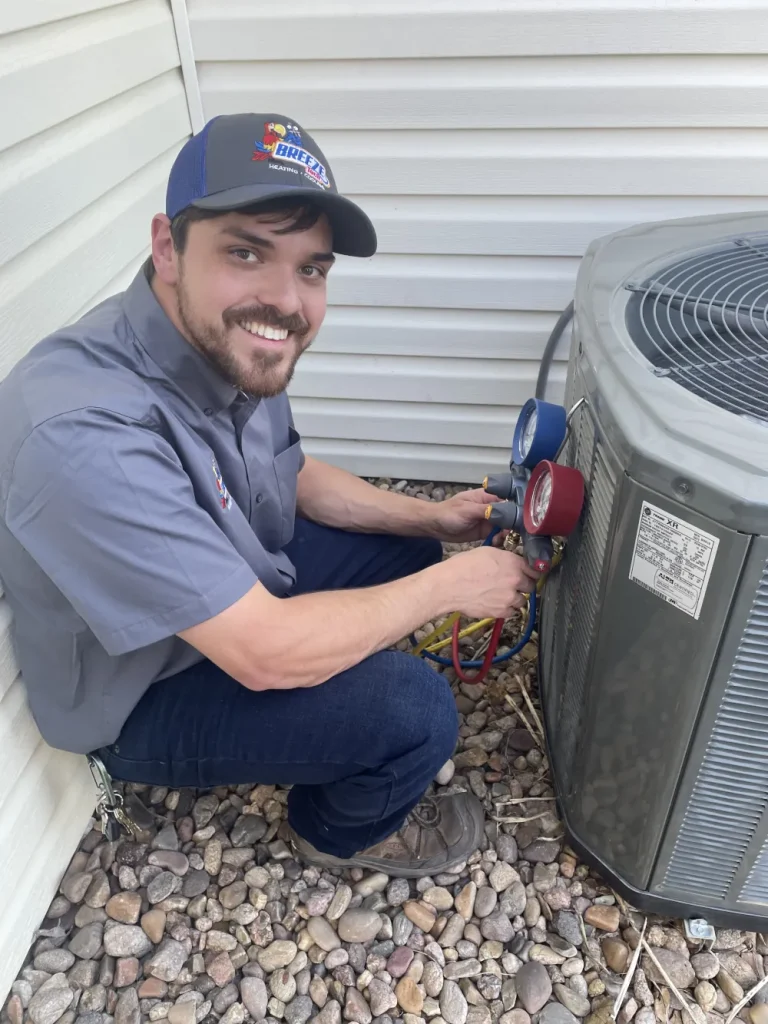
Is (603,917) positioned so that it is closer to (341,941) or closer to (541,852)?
(541,852)

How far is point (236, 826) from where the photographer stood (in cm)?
191

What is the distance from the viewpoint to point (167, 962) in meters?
1.64

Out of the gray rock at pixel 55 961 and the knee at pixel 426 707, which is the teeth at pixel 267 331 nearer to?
the knee at pixel 426 707

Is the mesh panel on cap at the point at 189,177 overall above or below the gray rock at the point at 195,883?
above

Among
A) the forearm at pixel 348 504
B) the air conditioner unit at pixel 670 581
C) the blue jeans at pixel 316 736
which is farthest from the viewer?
the forearm at pixel 348 504

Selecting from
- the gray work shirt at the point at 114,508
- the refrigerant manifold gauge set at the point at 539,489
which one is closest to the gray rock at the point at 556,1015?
the refrigerant manifold gauge set at the point at 539,489

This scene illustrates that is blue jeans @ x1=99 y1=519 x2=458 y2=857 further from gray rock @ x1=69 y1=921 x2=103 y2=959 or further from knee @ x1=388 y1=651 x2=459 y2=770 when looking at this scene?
gray rock @ x1=69 y1=921 x2=103 y2=959

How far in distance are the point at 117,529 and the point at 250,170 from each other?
0.62 metres

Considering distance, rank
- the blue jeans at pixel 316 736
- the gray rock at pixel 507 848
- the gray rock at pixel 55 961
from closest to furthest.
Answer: the blue jeans at pixel 316 736
the gray rock at pixel 55 961
the gray rock at pixel 507 848

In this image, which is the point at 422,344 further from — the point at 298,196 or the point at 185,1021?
the point at 185,1021

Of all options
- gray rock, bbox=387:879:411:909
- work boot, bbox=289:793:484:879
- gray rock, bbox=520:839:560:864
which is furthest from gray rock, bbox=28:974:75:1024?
gray rock, bbox=520:839:560:864

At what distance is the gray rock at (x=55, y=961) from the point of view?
5.40 feet

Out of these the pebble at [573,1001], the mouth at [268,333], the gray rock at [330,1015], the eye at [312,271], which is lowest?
the pebble at [573,1001]

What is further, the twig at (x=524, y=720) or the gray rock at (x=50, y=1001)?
the twig at (x=524, y=720)
